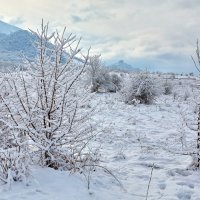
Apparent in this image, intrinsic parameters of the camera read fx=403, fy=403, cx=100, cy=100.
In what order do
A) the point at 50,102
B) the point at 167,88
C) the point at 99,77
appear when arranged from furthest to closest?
the point at 167,88
the point at 99,77
the point at 50,102

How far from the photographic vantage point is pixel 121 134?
1034 centimetres

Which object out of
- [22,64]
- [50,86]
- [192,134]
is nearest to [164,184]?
[50,86]

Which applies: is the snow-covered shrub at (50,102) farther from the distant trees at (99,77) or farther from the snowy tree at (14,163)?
the distant trees at (99,77)

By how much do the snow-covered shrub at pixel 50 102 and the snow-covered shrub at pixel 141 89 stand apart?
13.3 m

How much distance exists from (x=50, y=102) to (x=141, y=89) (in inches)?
572

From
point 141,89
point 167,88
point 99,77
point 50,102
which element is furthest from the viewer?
point 167,88

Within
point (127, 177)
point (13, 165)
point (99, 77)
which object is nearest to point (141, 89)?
point (99, 77)

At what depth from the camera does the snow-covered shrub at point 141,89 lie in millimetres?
19750

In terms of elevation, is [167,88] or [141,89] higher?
[167,88]

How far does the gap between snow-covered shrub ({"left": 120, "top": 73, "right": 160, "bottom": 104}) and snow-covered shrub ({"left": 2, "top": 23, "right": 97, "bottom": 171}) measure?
13.3 m

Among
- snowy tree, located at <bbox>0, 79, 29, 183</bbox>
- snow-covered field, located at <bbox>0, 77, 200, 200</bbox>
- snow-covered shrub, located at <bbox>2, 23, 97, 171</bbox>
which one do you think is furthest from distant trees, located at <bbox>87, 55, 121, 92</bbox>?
snowy tree, located at <bbox>0, 79, 29, 183</bbox>

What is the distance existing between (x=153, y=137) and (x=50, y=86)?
4.92 m

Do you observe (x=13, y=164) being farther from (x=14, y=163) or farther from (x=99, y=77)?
(x=99, y=77)

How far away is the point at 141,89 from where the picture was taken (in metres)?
20.2
